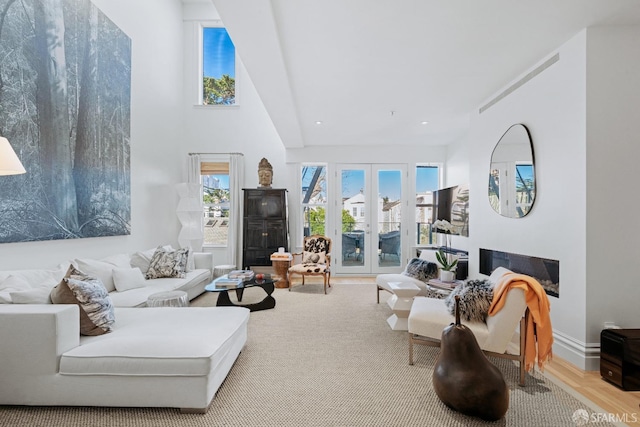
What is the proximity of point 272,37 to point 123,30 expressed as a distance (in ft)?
10.9

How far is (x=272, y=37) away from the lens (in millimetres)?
2418

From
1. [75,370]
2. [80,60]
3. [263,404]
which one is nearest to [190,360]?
[263,404]

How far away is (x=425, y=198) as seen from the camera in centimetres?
651

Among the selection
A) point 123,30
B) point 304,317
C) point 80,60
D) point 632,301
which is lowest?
point 304,317

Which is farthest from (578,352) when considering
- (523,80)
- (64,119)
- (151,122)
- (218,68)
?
(218,68)

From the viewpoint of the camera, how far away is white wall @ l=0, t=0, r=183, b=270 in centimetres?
439

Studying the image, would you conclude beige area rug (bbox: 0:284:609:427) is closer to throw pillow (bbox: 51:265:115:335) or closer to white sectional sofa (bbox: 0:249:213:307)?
throw pillow (bbox: 51:265:115:335)

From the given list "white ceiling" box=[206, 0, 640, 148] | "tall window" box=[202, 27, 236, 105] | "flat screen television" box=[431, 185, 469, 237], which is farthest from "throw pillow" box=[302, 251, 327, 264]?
"tall window" box=[202, 27, 236, 105]

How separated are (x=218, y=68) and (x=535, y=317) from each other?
6839 millimetres

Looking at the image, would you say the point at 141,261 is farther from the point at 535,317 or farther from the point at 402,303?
the point at 535,317

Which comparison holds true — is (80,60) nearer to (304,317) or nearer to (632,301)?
(304,317)

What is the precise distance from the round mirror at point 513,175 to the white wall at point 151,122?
4680 mm

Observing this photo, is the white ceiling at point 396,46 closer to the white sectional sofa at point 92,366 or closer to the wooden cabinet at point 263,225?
the wooden cabinet at point 263,225

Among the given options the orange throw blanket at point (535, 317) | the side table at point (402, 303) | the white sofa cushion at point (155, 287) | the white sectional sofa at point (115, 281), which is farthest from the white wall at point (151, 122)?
the orange throw blanket at point (535, 317)
